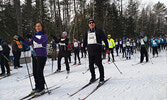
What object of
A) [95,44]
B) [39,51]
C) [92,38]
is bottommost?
[39,51]

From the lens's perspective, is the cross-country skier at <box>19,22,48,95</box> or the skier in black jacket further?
the skier in black jacket

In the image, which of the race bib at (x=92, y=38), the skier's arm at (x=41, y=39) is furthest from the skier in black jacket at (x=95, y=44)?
the skier's arm at (x=41, y=39)

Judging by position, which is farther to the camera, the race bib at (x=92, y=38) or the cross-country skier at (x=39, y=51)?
the race bib at (x=92, y=38)

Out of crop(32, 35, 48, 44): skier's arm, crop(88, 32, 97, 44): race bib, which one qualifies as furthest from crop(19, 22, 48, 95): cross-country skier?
crop(88, 32, 97, 44): race bib

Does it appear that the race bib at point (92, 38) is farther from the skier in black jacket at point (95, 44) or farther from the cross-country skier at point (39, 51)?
the cross-country skier at point (39, 51)

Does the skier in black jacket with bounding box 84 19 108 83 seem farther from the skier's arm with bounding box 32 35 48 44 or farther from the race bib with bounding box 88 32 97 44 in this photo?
the skier's arm with bounding box 32 35 48 44

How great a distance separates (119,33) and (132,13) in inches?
457

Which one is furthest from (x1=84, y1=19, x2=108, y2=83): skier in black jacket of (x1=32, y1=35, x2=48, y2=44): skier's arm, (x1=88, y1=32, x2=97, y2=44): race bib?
(x1=32, y1=35, x2=48, y2=44): skier's arm

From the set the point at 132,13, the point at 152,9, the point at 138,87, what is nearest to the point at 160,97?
the point at 138,87

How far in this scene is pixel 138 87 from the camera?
425cm

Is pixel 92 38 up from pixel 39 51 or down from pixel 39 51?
up

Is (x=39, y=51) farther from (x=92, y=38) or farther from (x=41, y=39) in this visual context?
(x=92, y=38)

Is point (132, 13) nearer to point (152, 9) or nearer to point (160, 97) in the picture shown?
point (152, 9)

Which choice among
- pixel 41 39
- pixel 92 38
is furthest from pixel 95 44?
pixel 41 39
